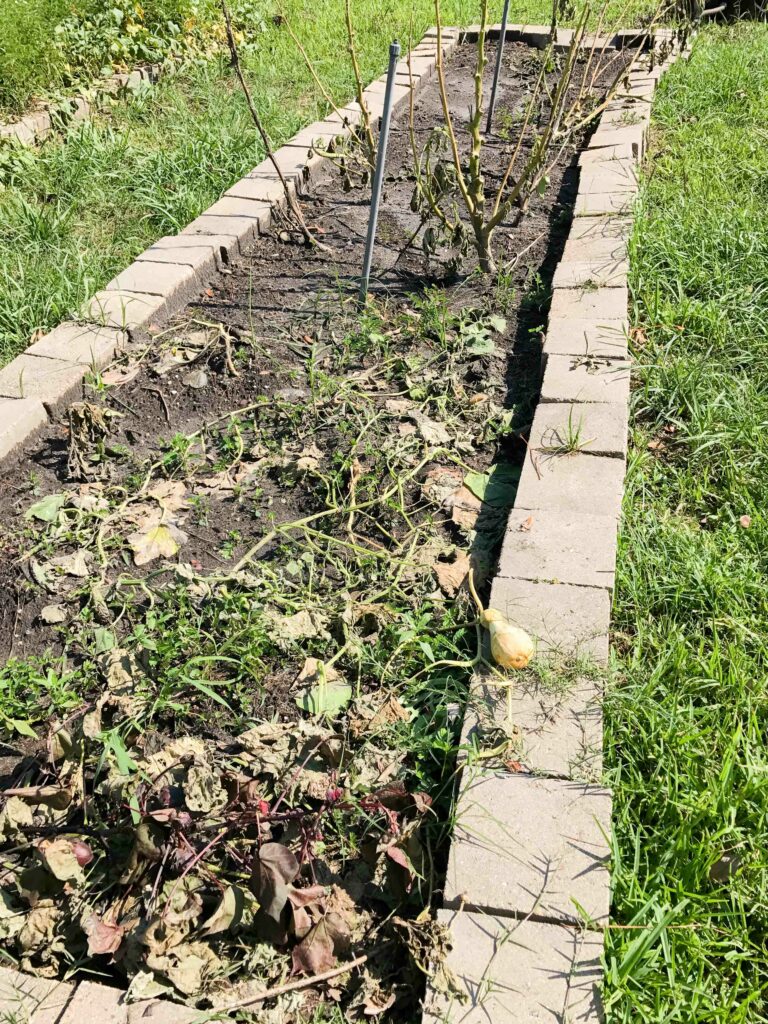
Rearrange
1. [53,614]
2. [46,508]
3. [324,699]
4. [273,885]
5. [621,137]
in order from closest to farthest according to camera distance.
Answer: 1. [273,885]
2. [324,699]
3. [53,614]
4. [46,508]
5. [621,137]

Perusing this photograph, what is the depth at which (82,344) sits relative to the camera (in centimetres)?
333

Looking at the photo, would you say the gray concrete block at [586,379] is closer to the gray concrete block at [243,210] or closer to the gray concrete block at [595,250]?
the gray concrete block at [595,250]

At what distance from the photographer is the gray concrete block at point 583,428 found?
275 centimetres

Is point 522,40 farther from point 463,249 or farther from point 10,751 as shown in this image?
point 10,751

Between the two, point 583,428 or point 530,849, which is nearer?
point 530,849

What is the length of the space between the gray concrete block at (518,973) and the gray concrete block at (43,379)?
7.30ft

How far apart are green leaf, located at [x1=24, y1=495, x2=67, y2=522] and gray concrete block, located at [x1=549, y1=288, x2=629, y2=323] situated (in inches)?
74.0

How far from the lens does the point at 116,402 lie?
3.23m

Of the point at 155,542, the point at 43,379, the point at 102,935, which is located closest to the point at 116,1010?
the point at 102,935

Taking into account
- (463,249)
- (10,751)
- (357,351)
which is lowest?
(10,751)

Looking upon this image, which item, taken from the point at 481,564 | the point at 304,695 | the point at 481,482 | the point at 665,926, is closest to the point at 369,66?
the point at 481,482

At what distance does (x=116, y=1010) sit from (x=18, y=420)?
1.96 m

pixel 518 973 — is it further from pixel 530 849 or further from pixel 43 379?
pixel 43 379

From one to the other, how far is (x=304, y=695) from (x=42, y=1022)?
0.87 metres
